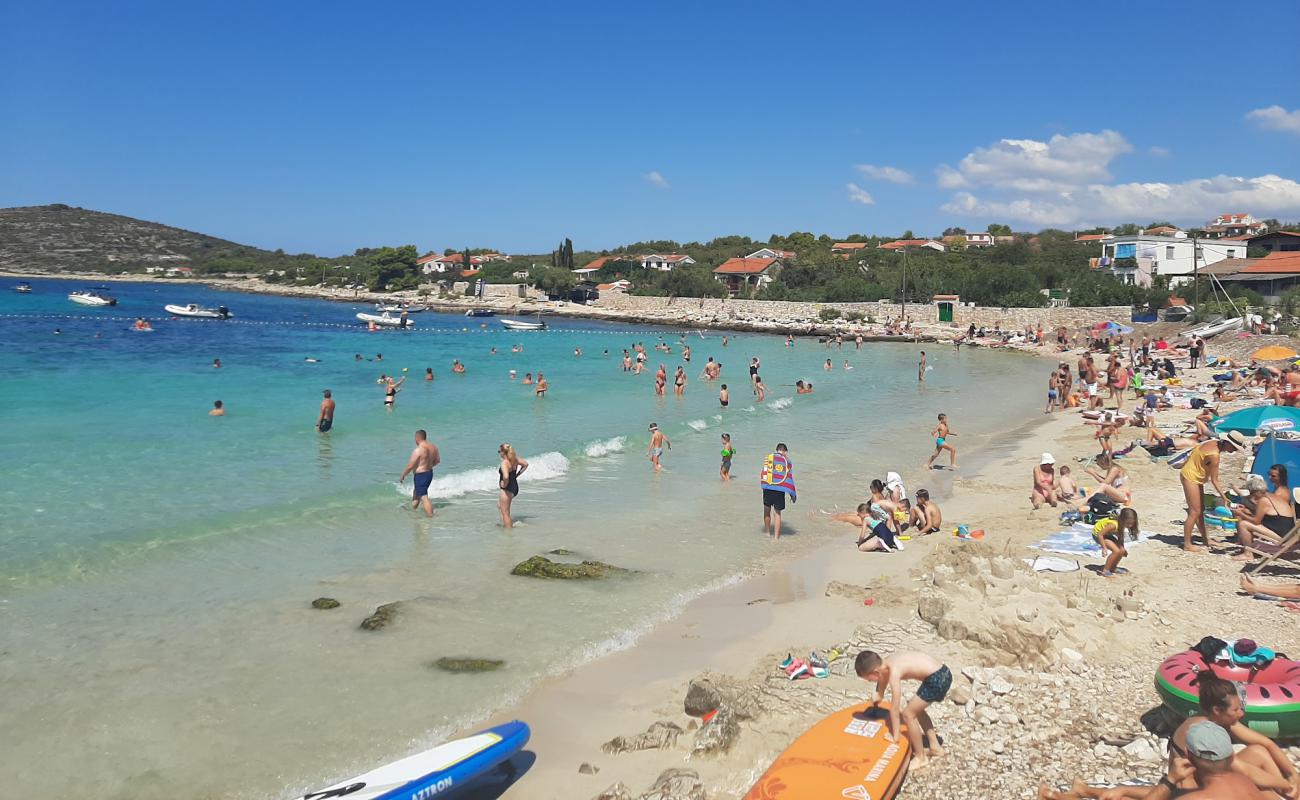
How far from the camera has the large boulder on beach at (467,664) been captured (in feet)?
25.4

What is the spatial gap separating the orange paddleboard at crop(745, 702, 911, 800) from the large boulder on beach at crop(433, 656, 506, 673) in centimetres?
308

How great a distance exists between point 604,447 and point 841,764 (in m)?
14.0

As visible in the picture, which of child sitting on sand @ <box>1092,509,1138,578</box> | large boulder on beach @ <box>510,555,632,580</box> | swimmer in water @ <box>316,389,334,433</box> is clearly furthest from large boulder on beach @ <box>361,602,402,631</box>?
swimmer in water @ <box>316,389,334,433</box>

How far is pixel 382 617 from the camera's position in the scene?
29.0 feet

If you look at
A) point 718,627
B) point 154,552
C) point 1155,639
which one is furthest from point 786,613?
point 154,552

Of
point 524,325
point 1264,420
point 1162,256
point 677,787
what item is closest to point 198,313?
point 524,325

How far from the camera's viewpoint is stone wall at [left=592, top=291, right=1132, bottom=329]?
2144 inches

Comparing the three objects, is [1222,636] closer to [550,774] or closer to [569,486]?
[550,774]

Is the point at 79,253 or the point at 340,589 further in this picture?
the point at 79,253

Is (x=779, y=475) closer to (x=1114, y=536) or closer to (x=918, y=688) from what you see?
(x=1114, y=536)

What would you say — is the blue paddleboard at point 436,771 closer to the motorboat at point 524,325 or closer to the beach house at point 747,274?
the motorboat at point 524,325

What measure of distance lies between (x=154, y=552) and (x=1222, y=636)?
11.9 m

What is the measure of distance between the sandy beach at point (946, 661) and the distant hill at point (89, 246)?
566 ft

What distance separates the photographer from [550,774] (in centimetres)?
607
